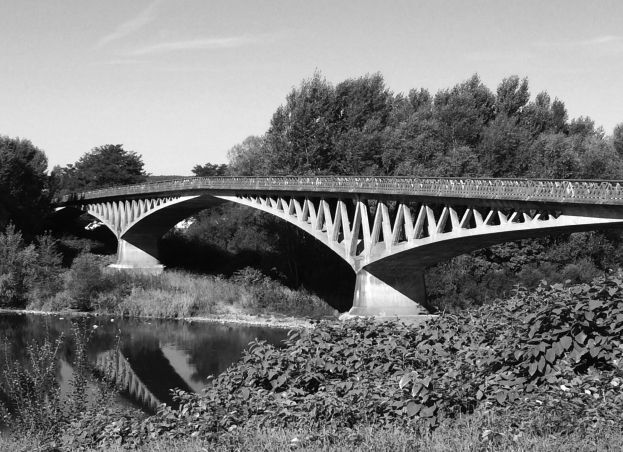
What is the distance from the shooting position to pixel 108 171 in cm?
10075

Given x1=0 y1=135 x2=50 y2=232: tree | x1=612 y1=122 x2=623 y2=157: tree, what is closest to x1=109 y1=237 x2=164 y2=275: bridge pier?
x1=0 y1=135 x2=50 y2=232: tree

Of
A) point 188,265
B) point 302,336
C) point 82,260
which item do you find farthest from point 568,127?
point 302,336

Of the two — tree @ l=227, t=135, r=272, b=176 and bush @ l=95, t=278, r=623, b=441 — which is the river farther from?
tree @ l=227, t=135, r=272, b=176

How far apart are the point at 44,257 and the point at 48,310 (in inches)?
220

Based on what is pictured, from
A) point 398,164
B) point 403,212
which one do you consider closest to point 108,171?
point 398,164

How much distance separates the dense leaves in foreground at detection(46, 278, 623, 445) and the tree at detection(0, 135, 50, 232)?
53.9 meters

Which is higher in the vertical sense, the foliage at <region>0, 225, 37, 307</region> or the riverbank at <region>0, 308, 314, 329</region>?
the foliage at <region>0, 225, 37, 307</region>

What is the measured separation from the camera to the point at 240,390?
12.6 m

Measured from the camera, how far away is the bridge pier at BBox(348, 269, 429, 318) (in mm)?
40531

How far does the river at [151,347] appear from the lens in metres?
30.0

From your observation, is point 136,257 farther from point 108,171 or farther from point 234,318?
point 108,171

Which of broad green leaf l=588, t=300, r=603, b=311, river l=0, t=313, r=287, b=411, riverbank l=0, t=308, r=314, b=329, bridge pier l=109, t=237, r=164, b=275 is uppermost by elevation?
bridge pier l=109, t=237, r=164, b=275

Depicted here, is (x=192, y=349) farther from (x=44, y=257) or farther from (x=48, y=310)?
(x=44, y=257)

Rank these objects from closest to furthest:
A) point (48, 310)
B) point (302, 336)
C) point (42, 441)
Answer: point (42, 441)
point (302, 336)
point (48, 310)
